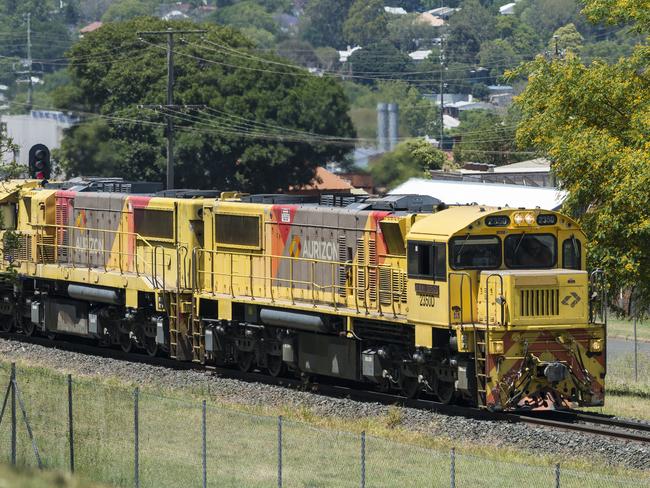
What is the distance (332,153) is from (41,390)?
6380cm

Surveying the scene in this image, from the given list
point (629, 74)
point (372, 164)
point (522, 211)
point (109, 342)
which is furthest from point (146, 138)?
point (522, 211)

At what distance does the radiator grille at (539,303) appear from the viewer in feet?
75.5

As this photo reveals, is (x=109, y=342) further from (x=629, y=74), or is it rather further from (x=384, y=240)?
(x=629, y=74)

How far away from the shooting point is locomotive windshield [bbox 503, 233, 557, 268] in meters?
24.0

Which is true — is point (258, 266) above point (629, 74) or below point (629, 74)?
below

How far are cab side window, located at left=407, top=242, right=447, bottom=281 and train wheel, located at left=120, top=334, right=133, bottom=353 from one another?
448 inches

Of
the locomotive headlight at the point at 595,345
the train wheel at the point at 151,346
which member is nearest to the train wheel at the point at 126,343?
the train wheel at the point at 151,346

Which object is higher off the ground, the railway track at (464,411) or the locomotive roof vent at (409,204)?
the locomotive roof vent at (409,204)

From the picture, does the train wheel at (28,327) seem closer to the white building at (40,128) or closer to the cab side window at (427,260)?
the cab side window at (427,260)

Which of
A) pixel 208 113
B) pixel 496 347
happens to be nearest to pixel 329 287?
pixel 496 347

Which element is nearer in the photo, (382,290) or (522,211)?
(522,211)

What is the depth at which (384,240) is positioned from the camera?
83.6 ft

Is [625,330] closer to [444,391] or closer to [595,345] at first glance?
[444,391]

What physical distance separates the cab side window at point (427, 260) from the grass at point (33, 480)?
50.5 feet
